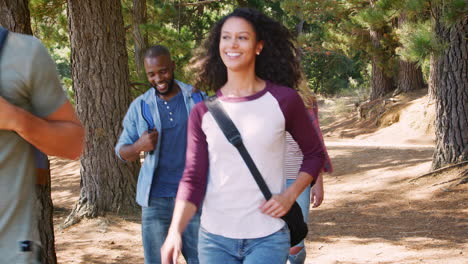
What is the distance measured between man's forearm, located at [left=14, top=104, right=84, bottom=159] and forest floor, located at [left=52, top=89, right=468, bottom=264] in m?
4.55

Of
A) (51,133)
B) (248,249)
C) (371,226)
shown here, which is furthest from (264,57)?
(371,226)

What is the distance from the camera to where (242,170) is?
8.11ft

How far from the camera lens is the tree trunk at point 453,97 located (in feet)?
29.3

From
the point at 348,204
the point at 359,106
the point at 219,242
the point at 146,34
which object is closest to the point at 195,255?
the point at 219,242

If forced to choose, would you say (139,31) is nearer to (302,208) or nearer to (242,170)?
(302,208)

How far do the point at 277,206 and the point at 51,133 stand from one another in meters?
1.02

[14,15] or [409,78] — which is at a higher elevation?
[14,15]

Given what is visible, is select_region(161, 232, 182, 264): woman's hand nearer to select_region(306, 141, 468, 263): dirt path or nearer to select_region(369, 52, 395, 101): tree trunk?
select_region(306, 141, 468, 263): dirt path

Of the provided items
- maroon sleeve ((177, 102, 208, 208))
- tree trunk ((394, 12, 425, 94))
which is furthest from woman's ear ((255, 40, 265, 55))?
tree trunk ((394, 12, 425, 94))

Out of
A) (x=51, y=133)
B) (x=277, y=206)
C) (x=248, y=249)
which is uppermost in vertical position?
(x=51, y=133)

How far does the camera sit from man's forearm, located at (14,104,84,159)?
1.76m

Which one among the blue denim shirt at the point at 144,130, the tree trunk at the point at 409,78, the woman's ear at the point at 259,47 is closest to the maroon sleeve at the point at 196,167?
the woman's ear at the point at 259,47

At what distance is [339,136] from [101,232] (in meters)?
13.7

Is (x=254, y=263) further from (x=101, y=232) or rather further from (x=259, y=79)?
(x=101, y=232)
